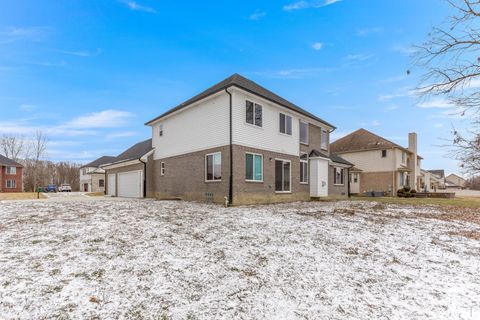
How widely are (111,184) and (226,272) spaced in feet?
75.9

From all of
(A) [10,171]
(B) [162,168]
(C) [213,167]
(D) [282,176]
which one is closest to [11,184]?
(A) [10,171]

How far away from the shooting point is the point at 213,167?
13.4m

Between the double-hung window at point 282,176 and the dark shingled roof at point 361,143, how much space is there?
20.0 metres

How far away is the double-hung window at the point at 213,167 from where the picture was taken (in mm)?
13031

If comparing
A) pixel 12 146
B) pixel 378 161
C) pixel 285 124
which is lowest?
pixel 378 161

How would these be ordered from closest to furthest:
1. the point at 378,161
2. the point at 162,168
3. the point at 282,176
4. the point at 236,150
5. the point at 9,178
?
the point at 236,150
the point at 282,176
the point at 162,168
the point at 378,161
the point at 9,178

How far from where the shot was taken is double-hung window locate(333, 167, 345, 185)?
21330 mm

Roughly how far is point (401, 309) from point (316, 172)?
46.7 feet

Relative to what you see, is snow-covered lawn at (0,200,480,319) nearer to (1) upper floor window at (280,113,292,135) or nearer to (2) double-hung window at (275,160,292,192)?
(2) double-hung window at (275,160,292,192)

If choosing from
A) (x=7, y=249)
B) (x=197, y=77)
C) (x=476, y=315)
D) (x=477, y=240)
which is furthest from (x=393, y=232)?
(x=197, y=77)

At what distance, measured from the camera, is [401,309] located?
12.4 feet

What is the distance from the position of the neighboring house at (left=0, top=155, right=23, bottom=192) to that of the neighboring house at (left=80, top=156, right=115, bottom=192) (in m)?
9.37

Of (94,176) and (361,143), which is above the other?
(361,143)

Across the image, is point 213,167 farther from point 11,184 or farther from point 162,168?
point 11,184
